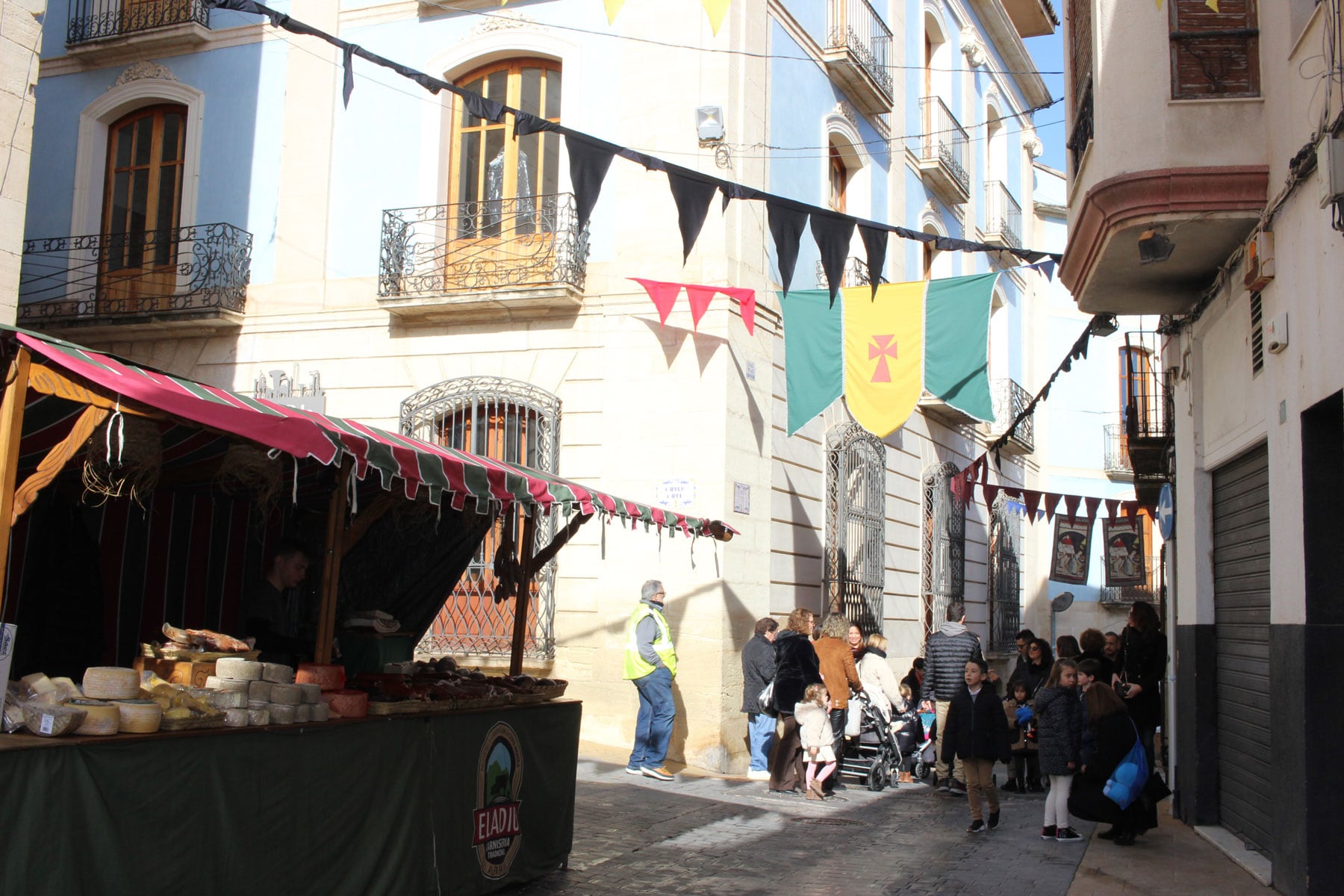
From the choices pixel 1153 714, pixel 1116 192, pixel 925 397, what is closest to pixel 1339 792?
pixel 1116 192

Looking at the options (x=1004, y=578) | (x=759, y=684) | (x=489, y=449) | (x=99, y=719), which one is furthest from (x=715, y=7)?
(x=1004, y=578)

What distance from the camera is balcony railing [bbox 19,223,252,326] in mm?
15172

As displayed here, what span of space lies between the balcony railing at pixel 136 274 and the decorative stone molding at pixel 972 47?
1310 cm

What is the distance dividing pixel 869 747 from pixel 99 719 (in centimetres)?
862

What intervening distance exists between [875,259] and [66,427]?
567cm

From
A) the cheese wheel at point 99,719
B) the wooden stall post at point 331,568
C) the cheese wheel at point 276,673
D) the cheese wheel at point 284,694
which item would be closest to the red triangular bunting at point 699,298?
the wooden stall post at point 331,568

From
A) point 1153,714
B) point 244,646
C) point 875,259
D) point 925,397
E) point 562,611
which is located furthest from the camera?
point 925,397

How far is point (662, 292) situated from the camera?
1269cm

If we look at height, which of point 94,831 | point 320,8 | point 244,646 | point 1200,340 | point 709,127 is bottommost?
point 94,831

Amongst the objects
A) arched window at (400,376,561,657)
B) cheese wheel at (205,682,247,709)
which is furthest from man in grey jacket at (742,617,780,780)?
cheese wheel at (205,682,247,709)

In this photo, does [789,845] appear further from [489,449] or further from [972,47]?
[972,47]

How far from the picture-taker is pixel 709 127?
13.4 metres

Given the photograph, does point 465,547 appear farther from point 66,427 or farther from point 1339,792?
point 1339,792

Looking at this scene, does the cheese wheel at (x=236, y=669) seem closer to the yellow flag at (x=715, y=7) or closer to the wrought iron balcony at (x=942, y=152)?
the yellow flag at (x=715, y=7)
